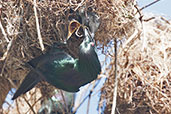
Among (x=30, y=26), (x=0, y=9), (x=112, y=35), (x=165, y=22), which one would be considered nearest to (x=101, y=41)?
(x=112, y=35)

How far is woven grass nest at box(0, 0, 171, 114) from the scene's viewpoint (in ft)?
4.47

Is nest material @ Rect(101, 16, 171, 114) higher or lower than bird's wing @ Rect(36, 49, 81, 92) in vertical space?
lower

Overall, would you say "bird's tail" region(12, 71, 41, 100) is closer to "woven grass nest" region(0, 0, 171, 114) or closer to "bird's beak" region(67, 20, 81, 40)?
"woven grass nest" region(0, 0, 171, 114)

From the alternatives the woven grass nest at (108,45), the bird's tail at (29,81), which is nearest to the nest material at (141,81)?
the woven grass nest at (108,45)

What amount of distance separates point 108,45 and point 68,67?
7.6 inches

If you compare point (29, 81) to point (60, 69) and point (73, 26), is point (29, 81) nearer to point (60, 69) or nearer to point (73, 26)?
point (60, 69)

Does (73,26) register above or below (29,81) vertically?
above

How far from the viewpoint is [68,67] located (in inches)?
54.9

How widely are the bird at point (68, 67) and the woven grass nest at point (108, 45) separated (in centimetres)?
5

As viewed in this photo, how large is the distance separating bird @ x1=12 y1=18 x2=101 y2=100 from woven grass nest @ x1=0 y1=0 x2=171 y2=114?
0.16 ft

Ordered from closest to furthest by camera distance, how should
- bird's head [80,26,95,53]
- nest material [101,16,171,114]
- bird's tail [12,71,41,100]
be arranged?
bird's head [80,26,95,53]
bird's tail [12,71,41,100]
nest material [101,16,171,114]

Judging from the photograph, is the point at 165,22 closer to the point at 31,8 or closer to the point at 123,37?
the point at 123,37

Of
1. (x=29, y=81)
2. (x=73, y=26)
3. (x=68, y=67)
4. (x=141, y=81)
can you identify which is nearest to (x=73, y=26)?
(x=73, y=26)

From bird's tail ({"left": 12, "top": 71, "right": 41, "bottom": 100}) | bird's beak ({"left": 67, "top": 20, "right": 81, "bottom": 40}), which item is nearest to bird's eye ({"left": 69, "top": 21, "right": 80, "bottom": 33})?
bird's beak ({"left": 67, "top": 20, "right": 81, "bottom": 40})
